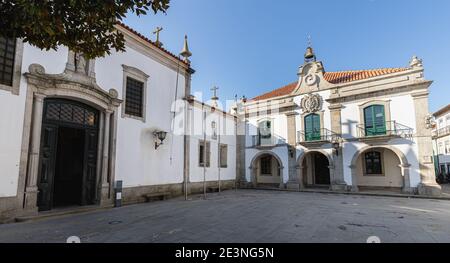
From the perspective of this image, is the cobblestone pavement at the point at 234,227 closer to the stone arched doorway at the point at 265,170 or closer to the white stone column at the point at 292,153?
the white stone column at the point at 292,153

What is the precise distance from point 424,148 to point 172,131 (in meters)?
12.9

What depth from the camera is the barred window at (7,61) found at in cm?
645

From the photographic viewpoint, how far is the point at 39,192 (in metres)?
7.04

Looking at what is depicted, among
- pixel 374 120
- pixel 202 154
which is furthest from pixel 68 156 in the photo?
pixel 374 120

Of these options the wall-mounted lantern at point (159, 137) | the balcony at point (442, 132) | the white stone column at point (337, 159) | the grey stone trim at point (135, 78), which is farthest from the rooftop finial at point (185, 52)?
the balcony at point (442, 132)

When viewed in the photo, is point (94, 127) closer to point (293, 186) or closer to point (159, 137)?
point (159, 137)

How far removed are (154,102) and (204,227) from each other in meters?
6.90

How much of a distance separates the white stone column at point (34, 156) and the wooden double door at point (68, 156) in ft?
1.08

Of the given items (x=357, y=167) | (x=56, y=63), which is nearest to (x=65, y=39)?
(x=56, y=63)

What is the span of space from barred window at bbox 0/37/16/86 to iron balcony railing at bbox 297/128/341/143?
48.3 ft

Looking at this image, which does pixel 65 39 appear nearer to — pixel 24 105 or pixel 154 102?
pixel 24 105

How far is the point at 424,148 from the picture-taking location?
12617 mm

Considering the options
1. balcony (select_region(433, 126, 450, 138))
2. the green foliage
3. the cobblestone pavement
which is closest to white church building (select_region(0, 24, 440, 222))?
the cobblestone pavement

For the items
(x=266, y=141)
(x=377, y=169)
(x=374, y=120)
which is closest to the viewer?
(x=374, y=120)
